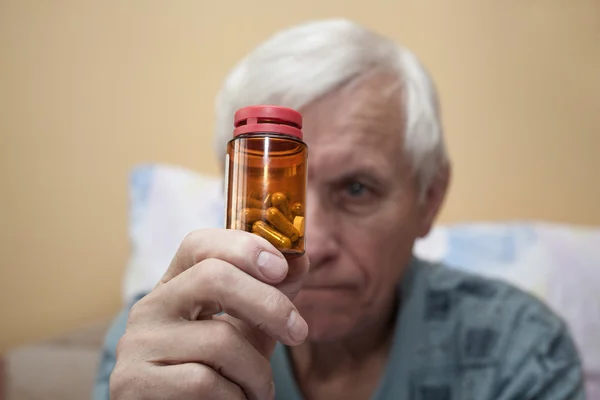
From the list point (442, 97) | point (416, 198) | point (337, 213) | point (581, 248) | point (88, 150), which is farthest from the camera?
point (442, 97)

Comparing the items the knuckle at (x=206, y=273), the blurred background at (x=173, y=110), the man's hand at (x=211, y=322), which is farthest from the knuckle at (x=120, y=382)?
the blurred background at (x=173, y=110)

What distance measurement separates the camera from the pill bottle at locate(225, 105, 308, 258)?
34 cm

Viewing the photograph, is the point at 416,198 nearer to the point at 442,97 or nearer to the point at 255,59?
the point at 255,59

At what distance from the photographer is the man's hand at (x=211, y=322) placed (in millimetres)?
349

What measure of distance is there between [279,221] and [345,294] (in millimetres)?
362

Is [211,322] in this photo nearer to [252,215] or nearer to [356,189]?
[252,215]

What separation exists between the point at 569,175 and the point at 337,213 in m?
Result: 1.08

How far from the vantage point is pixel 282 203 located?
1.11ft

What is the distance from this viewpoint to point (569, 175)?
1417 mm

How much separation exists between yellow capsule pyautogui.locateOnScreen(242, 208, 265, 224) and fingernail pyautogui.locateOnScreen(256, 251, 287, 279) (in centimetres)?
2

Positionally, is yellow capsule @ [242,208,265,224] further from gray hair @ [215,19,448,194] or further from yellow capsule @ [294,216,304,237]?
gray hair @ [215,19,448,194]

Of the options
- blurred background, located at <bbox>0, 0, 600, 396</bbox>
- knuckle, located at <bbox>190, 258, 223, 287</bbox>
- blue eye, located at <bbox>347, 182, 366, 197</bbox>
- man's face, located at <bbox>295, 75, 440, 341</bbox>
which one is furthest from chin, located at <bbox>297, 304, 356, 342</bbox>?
blurred background, located at <bbox>0, 0, 600, 396</bbox>

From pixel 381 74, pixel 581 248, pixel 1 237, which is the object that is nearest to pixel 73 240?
pixel 1 237

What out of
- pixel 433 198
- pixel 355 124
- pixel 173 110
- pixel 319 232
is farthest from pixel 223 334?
pixel 173 110
